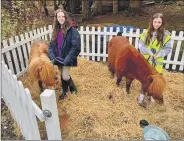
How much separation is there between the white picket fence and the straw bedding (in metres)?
0.65

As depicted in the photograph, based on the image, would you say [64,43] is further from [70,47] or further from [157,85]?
[157,85]

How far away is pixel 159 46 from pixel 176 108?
131cm

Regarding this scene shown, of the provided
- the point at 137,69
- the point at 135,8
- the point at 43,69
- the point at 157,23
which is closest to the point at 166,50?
the point at 157,23

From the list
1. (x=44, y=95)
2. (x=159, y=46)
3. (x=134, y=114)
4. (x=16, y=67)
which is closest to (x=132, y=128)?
(x=134, y=114)

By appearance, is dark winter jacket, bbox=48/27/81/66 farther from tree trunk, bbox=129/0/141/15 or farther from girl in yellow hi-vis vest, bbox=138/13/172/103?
tree trunk, bbox=129/0/141/15

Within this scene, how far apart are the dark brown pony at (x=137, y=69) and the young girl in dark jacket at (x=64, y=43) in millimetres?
863

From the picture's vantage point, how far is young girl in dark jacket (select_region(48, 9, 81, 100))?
4059mm

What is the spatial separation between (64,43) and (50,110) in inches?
86.3

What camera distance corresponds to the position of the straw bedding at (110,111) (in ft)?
12.2

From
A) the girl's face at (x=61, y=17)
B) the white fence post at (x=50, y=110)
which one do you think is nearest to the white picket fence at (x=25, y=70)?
the white fence post at (x=50, y=110)

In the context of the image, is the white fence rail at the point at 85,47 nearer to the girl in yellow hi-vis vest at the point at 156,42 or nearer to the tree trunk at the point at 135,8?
the girl in yellow hi-vis vest at the point at 156,42

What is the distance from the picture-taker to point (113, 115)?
417cm

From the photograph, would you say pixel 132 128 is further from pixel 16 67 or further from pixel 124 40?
pixel 16 67

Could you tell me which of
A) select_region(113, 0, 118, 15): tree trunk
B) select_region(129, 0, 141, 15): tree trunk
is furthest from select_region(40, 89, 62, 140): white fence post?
select_region(113, 0, 118, 15): tree trunk
